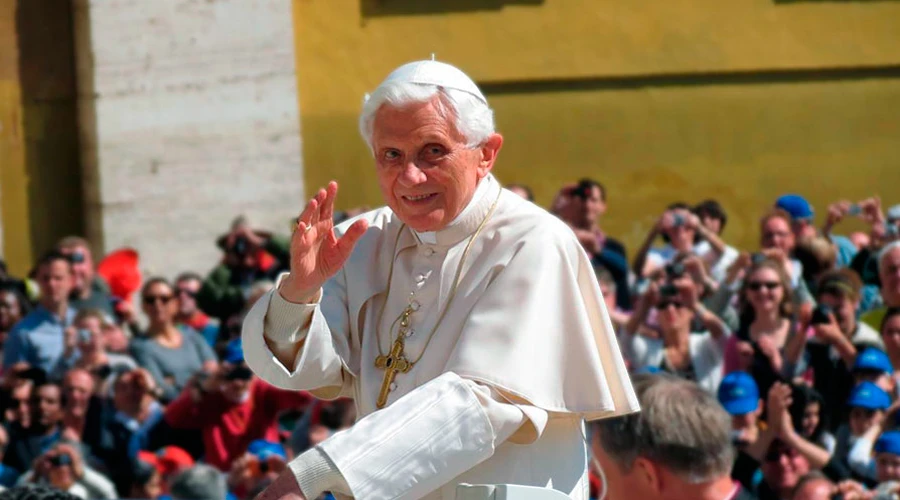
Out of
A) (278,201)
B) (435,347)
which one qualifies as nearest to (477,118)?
(435,347)

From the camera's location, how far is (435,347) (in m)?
4.36

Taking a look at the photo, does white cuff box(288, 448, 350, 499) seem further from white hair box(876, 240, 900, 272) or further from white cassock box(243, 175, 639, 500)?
white hair box(876, 240, 900, 272)

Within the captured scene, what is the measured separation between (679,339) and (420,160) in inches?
199

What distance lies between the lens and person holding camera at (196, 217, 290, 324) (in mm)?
10820

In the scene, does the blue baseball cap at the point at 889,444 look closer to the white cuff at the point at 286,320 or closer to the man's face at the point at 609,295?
the man's face at the point at 609,295

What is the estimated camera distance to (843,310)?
9.09m

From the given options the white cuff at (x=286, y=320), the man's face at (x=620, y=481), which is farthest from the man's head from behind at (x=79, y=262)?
the white cuff at (x=286, y=320)

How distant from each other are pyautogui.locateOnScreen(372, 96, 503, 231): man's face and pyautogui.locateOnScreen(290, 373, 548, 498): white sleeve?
38 cm

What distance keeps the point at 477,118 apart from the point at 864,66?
973 cm

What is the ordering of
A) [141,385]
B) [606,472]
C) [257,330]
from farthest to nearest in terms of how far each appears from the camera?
[141,385] → [606,472] → [257,330]

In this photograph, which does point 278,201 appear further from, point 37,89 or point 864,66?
point 864,66

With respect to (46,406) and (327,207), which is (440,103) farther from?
(46,406)

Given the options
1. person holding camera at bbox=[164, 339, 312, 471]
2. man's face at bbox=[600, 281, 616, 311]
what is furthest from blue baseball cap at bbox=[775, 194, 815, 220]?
person holding camera at bbox=[164, 339, 312, 471]

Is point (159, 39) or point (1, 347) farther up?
point (159, 39)
